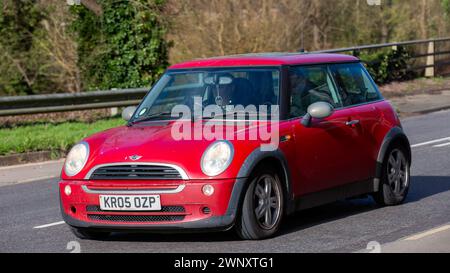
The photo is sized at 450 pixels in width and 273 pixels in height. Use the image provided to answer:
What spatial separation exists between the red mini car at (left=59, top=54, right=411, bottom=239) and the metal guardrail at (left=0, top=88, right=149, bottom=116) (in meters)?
10.1

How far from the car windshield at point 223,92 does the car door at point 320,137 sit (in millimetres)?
225

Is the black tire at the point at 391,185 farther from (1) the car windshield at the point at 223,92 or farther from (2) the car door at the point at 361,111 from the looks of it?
(1) the car windshield at the point at 223,92

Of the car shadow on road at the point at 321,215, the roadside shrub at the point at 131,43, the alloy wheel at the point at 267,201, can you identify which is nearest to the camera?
the alloy wheel at the point at 267,201

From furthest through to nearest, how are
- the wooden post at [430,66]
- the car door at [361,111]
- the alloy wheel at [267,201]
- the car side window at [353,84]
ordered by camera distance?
1. the wooden post at [430,66]
2. the car side window at [353,84]
3. the car door at [361,111]
4. the alloy wheel at [267,201]

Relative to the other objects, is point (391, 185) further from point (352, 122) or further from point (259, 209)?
point (259, 209)

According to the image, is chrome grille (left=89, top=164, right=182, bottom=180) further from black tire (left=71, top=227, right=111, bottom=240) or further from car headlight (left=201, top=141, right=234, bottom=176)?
black tire (left=71, top=227, right=111, bottom=240)

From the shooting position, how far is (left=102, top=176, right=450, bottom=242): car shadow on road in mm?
9148

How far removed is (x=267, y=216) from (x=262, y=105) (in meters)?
1.11

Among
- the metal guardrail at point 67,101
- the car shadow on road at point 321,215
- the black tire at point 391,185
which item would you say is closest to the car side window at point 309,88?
the black tire at point 391,185

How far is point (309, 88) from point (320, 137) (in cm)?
54

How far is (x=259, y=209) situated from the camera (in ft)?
28.8

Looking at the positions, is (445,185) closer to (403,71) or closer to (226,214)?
(226,214)

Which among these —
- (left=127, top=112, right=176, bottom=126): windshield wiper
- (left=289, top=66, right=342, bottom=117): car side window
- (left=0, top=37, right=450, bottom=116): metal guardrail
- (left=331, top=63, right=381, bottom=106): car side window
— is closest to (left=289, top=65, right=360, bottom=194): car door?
(left=289, top=66, right=342, bottom=117): car side window

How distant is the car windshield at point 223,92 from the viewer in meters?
9.52
